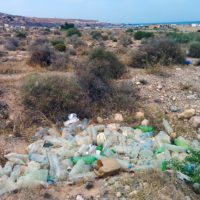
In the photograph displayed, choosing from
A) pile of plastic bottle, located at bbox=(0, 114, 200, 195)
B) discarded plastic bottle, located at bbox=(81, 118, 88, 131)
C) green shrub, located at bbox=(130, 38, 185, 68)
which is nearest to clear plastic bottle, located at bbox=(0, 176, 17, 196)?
pile of plastic bottle, located at bbox=(0, 114, 200, 195)

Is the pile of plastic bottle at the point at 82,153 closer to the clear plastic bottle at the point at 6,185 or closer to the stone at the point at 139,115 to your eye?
the clear plastic bottle at the point at 6,185

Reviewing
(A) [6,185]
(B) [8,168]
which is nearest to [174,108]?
(B) [8,168]

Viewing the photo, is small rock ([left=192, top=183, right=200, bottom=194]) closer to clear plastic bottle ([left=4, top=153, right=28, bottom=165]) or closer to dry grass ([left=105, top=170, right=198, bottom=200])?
dry grass ([left=105, top=170, right=198, bottom=200])

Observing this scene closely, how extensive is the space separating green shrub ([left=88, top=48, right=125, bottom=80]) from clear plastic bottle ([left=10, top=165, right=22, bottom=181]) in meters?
3.55

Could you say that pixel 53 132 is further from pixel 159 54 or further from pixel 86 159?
pixel 159 54

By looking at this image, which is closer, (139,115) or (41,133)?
(41,133)

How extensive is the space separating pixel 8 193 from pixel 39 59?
23.2 feet

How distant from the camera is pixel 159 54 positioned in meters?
8.62

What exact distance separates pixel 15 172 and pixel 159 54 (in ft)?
24.4

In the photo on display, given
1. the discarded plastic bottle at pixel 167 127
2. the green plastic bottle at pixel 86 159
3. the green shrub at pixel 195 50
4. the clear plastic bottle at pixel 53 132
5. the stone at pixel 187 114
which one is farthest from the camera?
the green shrub at pixel 195 50

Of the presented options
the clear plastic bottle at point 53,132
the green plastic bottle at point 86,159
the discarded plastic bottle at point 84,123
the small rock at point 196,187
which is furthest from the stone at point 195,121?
the clear plastic bottle at point 53,132

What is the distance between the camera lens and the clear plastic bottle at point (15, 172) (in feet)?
9.61

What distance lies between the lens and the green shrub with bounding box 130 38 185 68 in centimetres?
846

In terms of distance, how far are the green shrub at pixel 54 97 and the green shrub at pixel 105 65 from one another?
49.1 inches
